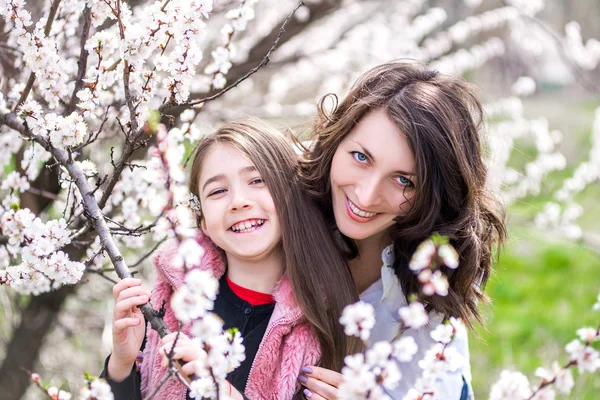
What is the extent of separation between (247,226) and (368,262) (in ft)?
2.06

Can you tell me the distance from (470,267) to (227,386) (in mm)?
896

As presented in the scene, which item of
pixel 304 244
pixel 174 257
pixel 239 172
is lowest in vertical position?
pixel 174 257

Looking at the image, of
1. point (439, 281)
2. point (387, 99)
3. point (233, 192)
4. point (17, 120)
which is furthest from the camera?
point (387, 99)

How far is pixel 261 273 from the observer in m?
1.83

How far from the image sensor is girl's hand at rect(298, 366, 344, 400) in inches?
63.1

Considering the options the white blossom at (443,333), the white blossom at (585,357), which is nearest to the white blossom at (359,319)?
the white blossom at (443,333)

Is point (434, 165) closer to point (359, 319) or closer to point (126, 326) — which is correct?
point (359, 319)

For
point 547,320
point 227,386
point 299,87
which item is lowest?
point 227,386

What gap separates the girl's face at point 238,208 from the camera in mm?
1725

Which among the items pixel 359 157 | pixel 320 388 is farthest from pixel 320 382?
pixel 359 157

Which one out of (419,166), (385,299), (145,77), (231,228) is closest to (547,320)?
(385,299)

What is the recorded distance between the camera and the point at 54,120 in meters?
1.45

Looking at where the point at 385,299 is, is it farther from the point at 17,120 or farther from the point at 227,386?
the point at 17,120

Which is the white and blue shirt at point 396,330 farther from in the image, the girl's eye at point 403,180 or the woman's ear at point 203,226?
the woman's ear at point 203,226
